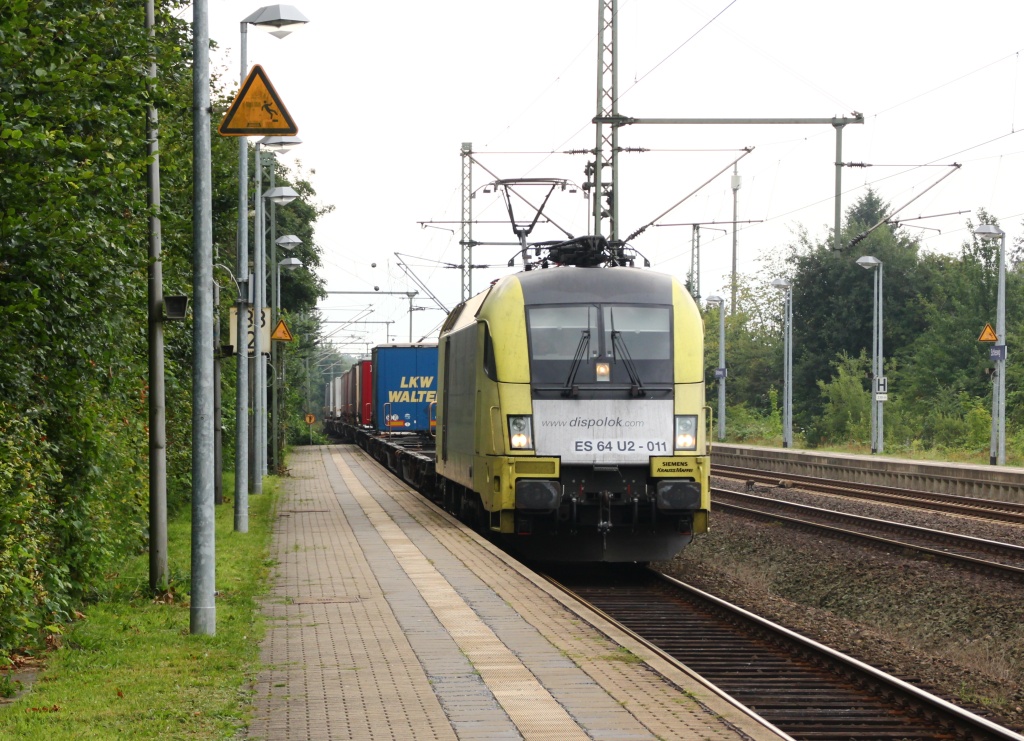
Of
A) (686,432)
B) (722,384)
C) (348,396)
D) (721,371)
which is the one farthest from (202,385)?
(348,396)

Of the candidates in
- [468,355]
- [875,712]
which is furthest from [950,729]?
[468,355]

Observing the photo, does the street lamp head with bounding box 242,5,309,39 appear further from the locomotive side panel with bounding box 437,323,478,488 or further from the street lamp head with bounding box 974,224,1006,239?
the street lamp head with bounding box 974,224,1006,239

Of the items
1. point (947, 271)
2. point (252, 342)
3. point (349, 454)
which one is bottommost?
point (349, 454)

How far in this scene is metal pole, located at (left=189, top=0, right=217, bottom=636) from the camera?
10047 millimetres

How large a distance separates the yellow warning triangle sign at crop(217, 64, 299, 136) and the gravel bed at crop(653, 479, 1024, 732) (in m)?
6.25

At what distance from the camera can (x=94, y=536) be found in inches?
430

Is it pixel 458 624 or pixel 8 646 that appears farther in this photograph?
pixel 458 624

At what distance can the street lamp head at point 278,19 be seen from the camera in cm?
1326

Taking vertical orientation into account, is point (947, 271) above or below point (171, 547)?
above

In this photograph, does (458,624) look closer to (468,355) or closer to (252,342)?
Answer: (468,355)

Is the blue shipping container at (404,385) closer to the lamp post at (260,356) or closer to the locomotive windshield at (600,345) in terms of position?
the lamp post at (260,356)

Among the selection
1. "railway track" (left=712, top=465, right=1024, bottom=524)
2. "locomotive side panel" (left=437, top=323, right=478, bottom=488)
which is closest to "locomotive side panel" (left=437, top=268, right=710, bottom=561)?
"locomotive side panel" (left=437, top=323, right=478, bottom=488)

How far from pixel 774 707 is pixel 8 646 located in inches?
191

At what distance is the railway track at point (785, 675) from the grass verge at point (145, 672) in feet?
10.4
